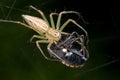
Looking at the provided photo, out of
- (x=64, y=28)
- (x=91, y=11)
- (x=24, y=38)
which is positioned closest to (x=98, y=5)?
(x=91, y=11)
